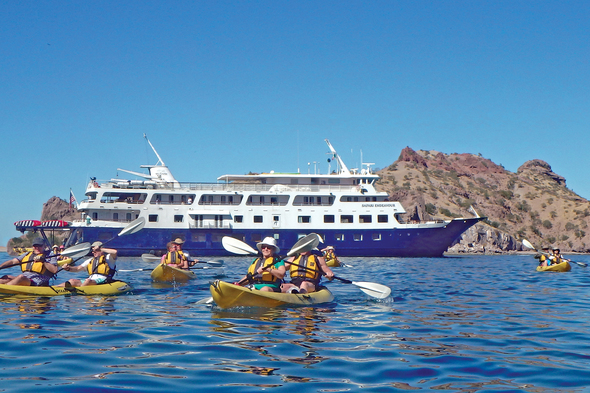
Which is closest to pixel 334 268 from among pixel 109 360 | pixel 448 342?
pixel 448 342

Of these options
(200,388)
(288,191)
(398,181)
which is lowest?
(200,388)

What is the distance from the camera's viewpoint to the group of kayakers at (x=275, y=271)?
10.4 m

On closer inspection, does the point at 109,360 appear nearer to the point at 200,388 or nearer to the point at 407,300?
the point at 200,388

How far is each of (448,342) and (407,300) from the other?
5.14 m

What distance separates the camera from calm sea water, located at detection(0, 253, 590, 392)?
5410 mm

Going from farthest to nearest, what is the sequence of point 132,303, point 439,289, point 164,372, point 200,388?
point 439,289 < point 132,303 < point 164,372 < point 200,388

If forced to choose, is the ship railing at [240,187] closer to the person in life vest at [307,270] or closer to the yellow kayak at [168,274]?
the yellow kayak at [168,274]

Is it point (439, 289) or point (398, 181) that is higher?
point (398, 181)

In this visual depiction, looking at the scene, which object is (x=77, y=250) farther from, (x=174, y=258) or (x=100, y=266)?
(x=174, y=258)

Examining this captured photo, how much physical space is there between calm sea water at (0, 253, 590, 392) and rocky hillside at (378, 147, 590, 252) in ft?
166

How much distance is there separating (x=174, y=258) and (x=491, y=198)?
246ft

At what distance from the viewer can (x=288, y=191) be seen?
39.1 metres

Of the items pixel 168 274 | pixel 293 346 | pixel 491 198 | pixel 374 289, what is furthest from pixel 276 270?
pixel 491 198

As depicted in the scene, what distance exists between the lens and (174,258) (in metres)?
17.9
